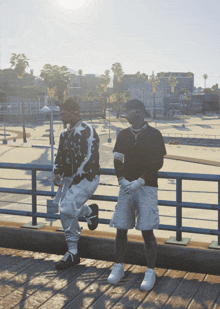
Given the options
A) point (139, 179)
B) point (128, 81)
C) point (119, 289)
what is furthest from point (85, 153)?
point (128, 81)

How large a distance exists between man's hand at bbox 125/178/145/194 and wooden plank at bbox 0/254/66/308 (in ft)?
4.27

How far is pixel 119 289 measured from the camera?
3615mm

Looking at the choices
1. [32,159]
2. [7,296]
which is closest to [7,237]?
[7,296]

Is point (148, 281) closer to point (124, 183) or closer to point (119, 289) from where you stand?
point (119, 289)

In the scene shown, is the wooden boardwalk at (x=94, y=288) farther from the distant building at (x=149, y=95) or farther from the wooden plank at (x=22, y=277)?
the distant building at (x=149, y=95)

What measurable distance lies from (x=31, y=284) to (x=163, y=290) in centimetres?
131

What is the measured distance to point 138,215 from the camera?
12.3 ft

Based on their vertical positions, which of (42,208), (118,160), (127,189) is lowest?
(42,208)

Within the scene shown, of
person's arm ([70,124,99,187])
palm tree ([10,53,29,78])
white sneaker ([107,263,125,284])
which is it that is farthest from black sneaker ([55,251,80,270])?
palm tree ([10,53,29,78])

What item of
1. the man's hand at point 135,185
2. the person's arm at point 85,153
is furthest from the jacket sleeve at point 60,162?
the man's hand at point 135,185

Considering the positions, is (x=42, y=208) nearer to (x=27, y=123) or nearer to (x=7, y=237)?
(x=7, y=237)

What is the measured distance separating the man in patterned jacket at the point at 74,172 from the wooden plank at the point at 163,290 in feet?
3.39

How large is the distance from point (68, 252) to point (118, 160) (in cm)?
127

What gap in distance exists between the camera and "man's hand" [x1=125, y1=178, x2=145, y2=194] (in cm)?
358
